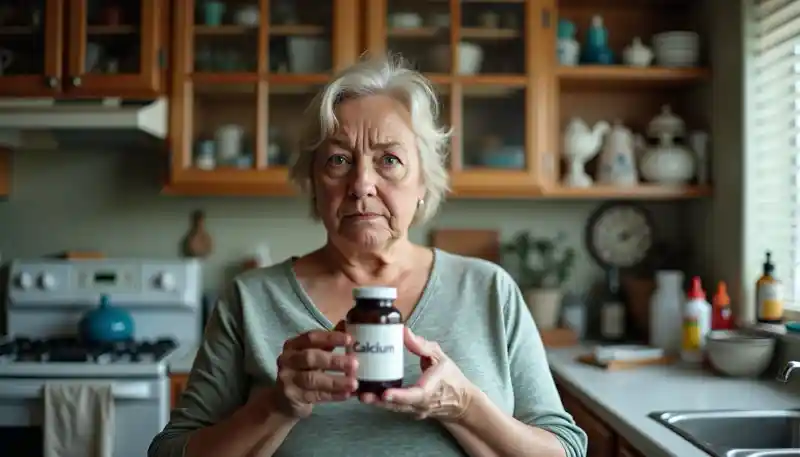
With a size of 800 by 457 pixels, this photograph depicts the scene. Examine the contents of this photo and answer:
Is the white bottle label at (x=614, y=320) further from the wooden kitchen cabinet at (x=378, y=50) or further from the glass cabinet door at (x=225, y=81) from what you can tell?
the glass cabinet door at (x=225, y=81)

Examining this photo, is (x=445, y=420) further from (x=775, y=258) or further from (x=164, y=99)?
(x=164, y=99)

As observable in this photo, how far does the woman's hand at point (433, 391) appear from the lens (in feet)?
3.23

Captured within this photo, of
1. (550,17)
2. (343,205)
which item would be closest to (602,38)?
(550,17)

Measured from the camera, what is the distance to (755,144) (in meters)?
2.40

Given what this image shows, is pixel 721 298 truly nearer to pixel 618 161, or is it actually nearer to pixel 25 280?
pixel 618 161

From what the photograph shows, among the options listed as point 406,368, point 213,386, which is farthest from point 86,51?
point 406,368

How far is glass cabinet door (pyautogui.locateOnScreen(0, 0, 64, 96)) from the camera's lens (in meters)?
2.55

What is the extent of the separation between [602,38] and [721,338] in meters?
1.12

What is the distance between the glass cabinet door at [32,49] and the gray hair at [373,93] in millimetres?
1563

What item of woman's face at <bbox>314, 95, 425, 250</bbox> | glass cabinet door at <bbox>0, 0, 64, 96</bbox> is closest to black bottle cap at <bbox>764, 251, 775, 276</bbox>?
woman's face at <bbox>314, 95, 425, 250</bbox>

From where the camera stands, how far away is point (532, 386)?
1.25 m

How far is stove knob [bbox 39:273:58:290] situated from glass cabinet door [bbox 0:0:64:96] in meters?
0.61

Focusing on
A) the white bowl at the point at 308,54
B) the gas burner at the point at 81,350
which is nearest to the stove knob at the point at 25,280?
the gas burner at the point at 81,350

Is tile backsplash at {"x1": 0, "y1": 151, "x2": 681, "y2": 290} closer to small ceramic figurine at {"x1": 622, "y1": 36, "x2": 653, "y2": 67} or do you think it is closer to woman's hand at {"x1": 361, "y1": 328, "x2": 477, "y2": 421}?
small ceramic figurine at {"x1": 622, "y1": 36, "x2": 653, "y2": 67}
